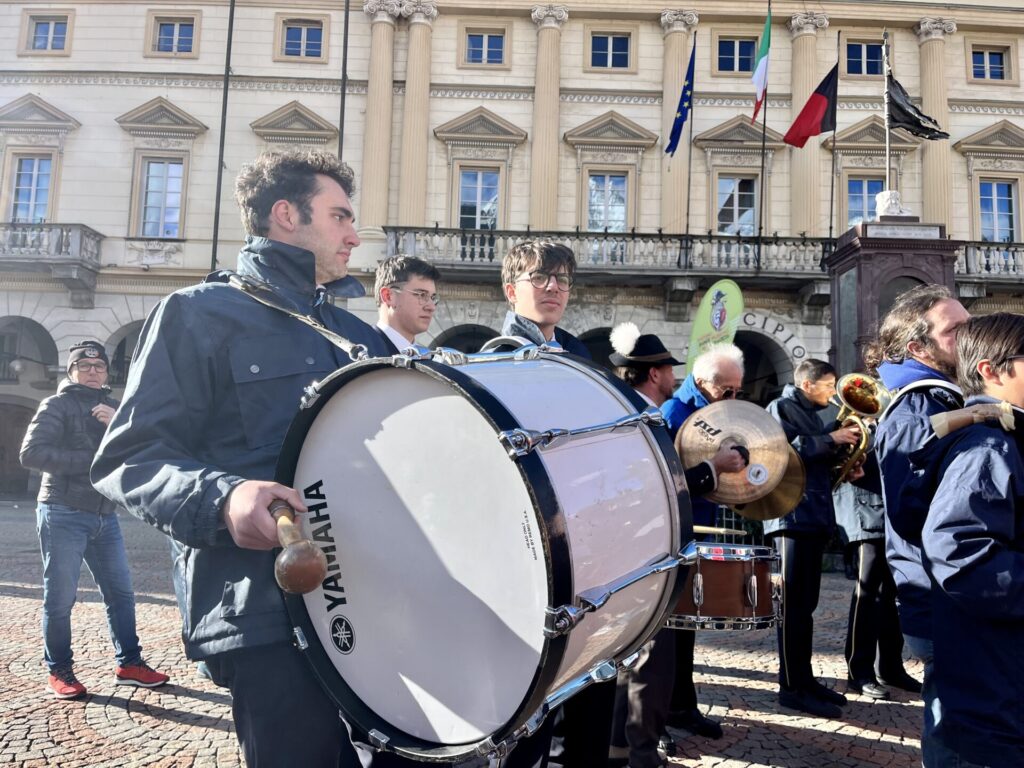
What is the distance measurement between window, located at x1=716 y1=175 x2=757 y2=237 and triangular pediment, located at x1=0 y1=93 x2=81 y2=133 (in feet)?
53.3

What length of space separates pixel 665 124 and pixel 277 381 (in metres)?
18.1

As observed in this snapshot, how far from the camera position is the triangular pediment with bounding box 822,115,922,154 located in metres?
18.1

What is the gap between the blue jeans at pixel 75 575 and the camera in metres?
4.07

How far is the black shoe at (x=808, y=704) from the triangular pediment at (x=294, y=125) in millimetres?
17193

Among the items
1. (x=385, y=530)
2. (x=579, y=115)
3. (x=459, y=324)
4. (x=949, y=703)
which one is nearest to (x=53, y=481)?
(x=385, y=530)

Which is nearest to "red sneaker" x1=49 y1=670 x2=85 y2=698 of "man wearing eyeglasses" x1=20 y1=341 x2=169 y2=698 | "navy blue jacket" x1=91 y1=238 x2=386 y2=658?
"man wearing eyeglasses" x1=20 y1=341 x2=169 y2=698

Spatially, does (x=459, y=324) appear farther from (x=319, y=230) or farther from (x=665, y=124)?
(x=319, y=230)

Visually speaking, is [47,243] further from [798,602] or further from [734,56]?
[798,602]

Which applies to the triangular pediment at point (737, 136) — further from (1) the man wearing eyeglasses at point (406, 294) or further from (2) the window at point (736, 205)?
(1) the man wearing eyeglasses at point (406, 294)

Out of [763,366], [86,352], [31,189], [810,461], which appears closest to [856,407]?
[810,461]

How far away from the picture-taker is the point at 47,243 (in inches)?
685

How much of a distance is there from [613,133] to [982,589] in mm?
17696

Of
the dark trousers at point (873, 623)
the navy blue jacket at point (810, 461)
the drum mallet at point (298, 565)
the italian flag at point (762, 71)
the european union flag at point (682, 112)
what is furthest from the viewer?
the european union flag at point (682, 112)

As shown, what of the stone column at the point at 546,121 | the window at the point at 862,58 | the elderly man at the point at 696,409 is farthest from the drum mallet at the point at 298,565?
the window at the point at 862,58
